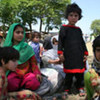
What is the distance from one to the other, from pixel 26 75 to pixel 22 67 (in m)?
0.19

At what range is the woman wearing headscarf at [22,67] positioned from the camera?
245 cm

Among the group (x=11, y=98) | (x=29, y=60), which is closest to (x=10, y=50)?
(x=11, y=98)

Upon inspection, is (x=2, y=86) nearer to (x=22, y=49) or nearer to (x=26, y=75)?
(x=26, y=75)

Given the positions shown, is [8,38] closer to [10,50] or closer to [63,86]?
[10,50]

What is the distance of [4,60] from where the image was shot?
6.63 ft

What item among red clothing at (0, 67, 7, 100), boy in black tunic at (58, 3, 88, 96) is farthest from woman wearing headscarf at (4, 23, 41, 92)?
boy in black tunic at (58, 3, 88, 96)

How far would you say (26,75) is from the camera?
255 centimetres

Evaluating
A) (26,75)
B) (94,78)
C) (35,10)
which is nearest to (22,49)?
(26,75)

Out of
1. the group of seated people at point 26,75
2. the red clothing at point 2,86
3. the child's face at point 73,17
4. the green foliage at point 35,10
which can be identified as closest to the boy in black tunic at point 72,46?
the child's face at point 73,17

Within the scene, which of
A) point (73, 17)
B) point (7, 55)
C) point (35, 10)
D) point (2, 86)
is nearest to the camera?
point (2, 86)

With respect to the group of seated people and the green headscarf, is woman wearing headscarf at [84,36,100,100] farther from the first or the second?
the green headscarf

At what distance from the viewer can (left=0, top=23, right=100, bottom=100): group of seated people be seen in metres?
2.04

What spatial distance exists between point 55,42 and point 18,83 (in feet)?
6.44

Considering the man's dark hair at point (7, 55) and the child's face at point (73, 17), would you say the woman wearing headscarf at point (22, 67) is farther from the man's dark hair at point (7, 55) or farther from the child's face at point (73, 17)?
the child's face at point (73, 17)
